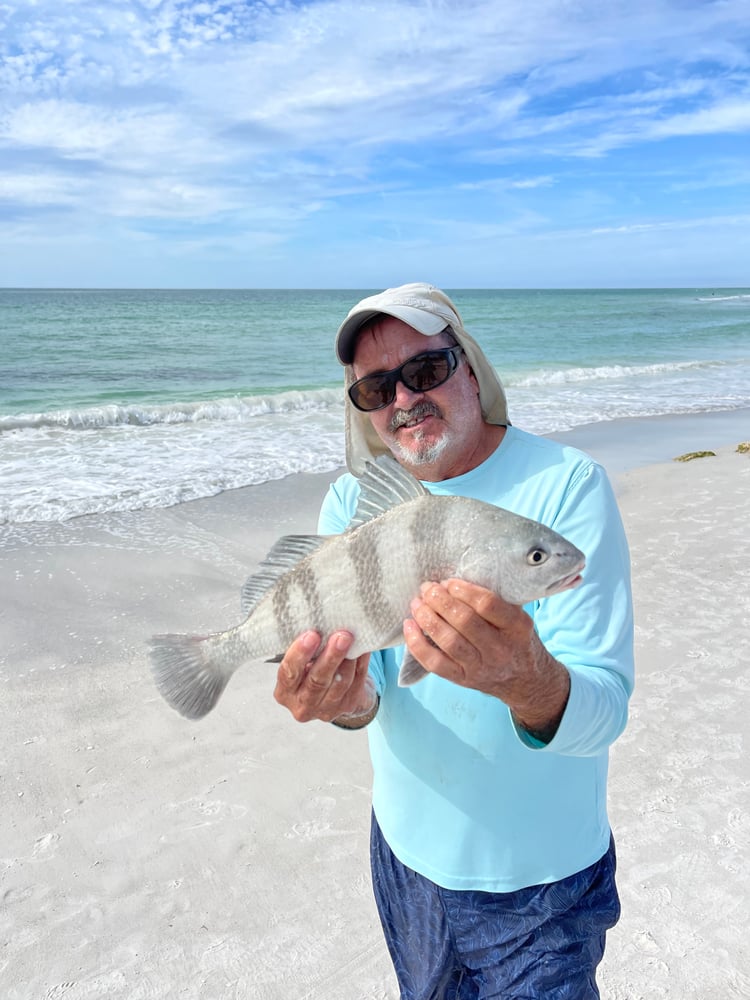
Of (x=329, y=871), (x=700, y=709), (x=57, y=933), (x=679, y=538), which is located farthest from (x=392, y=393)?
(x=679, y=538)

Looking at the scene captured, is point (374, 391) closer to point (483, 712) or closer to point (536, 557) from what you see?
point (536, 557)

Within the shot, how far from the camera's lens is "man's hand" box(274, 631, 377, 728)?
2094 millimetres

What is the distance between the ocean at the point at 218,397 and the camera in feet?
37.4

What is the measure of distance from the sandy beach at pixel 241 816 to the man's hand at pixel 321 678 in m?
1.66

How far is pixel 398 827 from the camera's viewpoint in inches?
97.2

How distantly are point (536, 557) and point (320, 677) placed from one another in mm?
654

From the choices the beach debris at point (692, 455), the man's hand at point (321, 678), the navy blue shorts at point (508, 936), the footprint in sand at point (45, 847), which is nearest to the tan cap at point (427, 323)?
the man's hand at point (321, 678)

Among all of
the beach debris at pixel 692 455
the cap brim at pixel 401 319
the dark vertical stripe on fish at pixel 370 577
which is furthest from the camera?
the beach debris at pixel 692 455

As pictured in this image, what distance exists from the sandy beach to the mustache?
2260 millimetres

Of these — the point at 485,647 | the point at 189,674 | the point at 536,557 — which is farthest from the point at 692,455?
the point at 485,647

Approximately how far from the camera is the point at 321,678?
212 cm

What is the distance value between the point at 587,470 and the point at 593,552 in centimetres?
26

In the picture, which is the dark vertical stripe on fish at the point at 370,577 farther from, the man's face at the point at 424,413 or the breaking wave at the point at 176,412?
the breaking wave at the point at 176,412

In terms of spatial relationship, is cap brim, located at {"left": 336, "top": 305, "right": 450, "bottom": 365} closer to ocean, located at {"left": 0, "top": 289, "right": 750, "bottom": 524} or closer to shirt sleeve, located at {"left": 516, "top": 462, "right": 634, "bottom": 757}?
shirt sleeve, located at {"left": 516, "top": 462, "right": 634, "bottom": 757}
